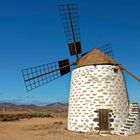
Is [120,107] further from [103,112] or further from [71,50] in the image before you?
[71,50]

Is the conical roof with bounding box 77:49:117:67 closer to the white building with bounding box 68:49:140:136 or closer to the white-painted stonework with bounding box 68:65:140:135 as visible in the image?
the white building with bounding box 68:49:140:136

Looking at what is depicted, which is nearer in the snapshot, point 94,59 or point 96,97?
point 96,97

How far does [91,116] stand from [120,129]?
194 cm

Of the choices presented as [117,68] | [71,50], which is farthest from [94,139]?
[71,50]

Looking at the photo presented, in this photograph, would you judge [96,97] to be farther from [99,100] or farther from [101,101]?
[101,101]

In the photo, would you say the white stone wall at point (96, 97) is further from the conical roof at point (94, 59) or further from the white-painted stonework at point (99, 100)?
the conical roof at point (94, 59)

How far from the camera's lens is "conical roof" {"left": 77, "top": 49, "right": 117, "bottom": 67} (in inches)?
727

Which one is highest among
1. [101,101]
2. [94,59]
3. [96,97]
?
[94,59]

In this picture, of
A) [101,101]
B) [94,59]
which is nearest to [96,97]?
[101,101]

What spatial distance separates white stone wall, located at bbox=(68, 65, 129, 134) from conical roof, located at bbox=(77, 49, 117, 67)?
0.31 meters

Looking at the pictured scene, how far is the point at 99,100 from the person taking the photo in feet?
57.6

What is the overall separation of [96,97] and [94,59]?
266cm

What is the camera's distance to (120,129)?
17.4 meters

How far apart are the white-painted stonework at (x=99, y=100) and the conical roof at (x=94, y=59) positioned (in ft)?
1.01
